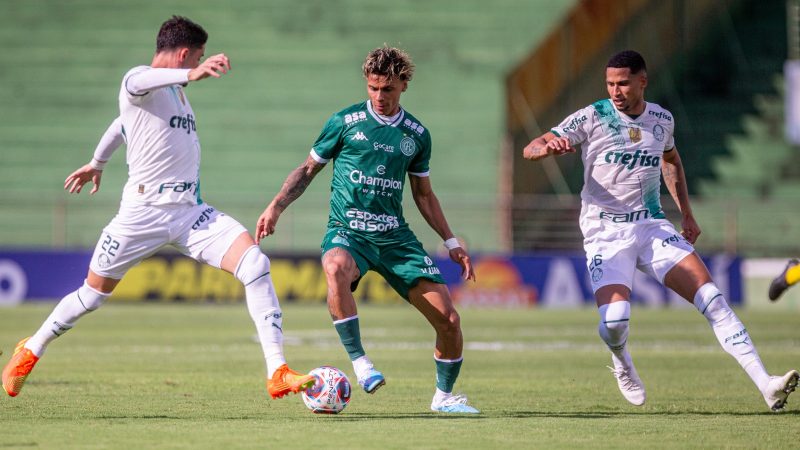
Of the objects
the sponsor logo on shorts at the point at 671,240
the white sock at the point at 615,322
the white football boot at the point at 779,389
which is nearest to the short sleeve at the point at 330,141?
the white sock at the point at 615,322

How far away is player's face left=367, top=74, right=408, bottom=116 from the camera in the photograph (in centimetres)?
880

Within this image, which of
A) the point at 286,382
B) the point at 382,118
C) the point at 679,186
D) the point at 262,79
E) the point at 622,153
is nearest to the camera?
the point at 286,382

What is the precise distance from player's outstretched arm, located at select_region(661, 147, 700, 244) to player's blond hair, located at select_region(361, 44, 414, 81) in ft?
7.84

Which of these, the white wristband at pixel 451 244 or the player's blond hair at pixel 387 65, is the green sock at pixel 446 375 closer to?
the white wristband at pixel 451 244

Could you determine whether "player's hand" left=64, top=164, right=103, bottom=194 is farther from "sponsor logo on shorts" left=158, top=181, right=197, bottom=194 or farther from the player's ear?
the player's ear

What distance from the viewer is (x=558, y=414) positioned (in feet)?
28.9

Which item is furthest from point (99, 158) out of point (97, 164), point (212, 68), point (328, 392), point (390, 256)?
point (328, 392)

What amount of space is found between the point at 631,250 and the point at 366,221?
2100mm

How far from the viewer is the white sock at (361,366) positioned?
28.4 feet

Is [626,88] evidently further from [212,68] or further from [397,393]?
[212,68]

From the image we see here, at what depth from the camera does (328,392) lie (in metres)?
8.31

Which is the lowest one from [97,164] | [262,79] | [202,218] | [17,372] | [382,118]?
[17,372]

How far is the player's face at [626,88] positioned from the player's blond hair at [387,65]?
1620mm

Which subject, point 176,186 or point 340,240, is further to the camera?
point 340,240
